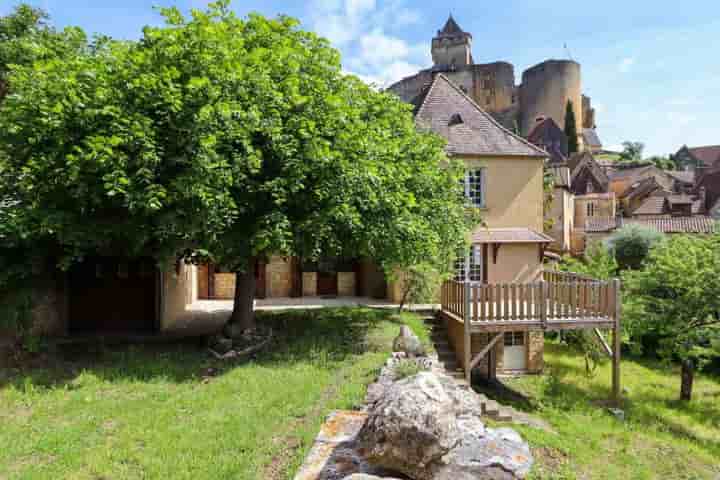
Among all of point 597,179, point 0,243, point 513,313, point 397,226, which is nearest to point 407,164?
point 397,226

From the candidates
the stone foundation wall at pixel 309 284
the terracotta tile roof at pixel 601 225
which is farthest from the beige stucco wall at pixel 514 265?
the terracotta tile roof at pixel 601 225

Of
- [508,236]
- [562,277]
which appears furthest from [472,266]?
[562,277]

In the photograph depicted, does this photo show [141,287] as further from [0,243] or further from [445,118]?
[445,118]

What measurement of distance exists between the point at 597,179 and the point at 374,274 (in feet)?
114

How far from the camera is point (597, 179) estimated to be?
4281 centimetres

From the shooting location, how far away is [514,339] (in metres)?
15.0

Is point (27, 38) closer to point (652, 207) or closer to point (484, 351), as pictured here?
point (484, 351)

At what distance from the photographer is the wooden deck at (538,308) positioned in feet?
36.9

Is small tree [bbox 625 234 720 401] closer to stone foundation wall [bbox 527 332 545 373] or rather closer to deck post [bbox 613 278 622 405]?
deck post [bbox 613 278 622 405]

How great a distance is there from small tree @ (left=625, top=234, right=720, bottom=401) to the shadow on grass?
860cm

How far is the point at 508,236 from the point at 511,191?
168cm

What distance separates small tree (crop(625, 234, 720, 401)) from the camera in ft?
41.3

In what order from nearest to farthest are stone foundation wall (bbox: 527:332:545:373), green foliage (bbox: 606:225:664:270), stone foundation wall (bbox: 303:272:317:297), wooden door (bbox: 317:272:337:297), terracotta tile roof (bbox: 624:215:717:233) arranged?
stone foundation wall (bbox: 527:332:545:373), stone foundation wall (bbox: 303:272:317:297), wooden door (bbox: 317:272:337:297), green foliage (bbox: 606:225:664:270), terracotta tile roof (bbox: 624:215:717:233)

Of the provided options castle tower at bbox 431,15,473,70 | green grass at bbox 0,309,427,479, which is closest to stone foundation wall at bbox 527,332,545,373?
green grass at bbox 0,309,427,479
